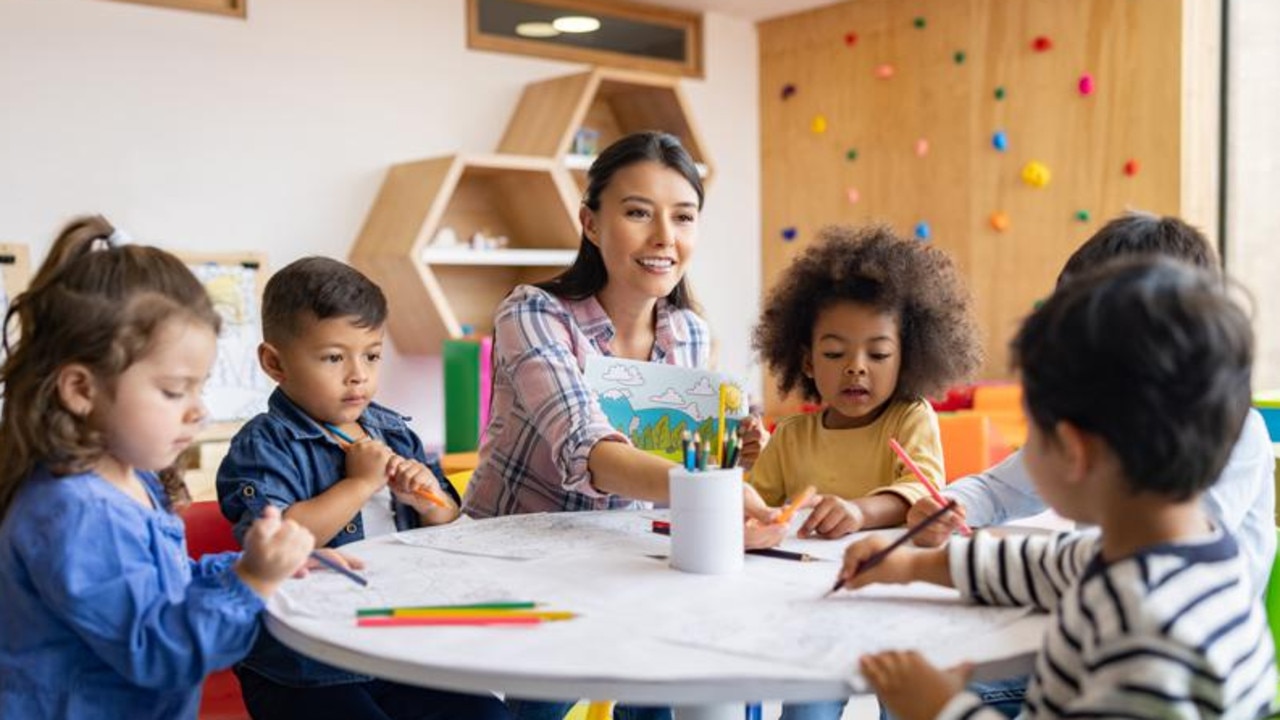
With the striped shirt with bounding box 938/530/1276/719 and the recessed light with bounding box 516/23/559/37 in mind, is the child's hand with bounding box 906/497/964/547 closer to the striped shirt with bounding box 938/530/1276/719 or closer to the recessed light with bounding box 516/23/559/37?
the striped shirt with bounding box 938/530/1276/719

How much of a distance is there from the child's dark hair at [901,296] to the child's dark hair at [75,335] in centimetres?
100

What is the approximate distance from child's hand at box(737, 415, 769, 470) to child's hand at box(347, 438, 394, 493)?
1.81 feet

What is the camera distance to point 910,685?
3.44 ft

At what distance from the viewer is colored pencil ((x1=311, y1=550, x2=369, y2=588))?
136cm

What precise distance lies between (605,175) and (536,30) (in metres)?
2.88

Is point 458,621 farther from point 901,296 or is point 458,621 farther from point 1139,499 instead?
point 901,296

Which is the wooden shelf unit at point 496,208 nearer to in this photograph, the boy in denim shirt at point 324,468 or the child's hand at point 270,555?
the boy in denim shirt at point 324,468

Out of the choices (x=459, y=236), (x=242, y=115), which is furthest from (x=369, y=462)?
(x=459, y=236)

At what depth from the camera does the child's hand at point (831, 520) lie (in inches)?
63.5

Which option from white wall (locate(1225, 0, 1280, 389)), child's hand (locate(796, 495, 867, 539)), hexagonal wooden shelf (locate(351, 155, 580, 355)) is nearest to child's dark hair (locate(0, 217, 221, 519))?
child's hand (locate(796, 495, 867, 539))

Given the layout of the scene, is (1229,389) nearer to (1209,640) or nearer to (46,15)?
(1209,640)

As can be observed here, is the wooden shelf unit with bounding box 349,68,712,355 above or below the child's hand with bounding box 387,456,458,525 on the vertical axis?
above

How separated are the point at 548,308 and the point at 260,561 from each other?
0.80 metres

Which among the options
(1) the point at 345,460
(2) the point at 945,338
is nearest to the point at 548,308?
(1) the point at 345,460
